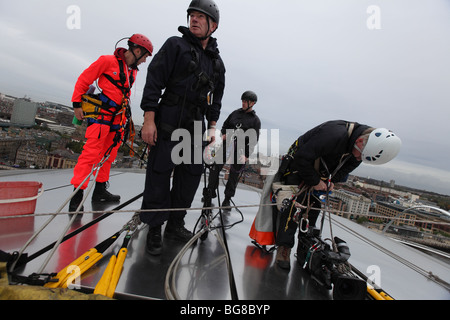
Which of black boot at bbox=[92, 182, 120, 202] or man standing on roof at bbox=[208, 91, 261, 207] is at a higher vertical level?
man standing on roof at bbox=[208, 91, 261, 207]

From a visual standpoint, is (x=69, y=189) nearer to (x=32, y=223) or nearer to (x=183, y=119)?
(x=32, y=223)

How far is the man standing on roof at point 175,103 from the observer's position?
183 centimetres

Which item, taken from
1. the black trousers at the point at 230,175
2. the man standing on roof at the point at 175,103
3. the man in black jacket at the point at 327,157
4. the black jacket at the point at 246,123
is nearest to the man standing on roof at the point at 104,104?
the man standing on roof at the point at 175,103

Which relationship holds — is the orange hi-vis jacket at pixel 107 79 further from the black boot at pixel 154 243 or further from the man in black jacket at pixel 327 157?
the man in black jacket at pixel 327 157

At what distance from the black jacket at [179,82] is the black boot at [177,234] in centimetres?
96

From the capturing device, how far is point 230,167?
387 cm

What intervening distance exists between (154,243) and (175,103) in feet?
3.82

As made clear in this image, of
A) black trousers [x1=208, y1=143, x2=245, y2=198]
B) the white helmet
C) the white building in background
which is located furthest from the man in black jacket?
the white building in background

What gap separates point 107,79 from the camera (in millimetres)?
2551

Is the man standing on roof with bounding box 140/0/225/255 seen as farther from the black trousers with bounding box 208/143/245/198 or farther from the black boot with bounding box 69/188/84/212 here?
the black trousers with bounding box 208/143/245/198

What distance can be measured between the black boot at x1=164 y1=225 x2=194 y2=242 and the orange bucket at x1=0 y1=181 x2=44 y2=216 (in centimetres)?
108

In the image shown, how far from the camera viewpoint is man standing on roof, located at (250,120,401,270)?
1.74 m

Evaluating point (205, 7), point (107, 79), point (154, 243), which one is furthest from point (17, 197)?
point (205, 7)

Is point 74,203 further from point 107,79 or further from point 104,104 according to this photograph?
point 107,79
